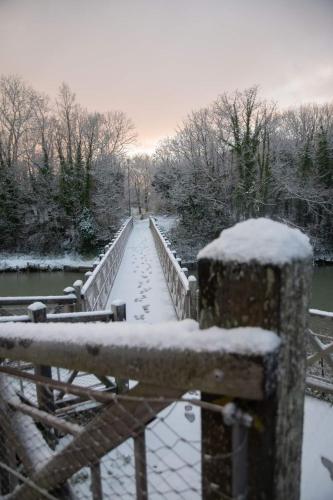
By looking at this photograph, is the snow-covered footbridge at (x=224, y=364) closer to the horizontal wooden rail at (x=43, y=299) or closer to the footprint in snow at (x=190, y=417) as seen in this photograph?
the footprint in snow at (x=190, y=417)

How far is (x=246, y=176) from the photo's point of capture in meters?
26.2

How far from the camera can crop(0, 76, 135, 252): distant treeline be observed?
30781mm

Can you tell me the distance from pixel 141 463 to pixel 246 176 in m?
26.7

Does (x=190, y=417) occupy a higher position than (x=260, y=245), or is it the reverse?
(x=260, y=245)

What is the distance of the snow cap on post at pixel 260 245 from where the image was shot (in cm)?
73

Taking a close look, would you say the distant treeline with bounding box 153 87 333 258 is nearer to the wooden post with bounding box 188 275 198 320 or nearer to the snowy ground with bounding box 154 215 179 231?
the snowy ground with bounding box 154 215 179 231

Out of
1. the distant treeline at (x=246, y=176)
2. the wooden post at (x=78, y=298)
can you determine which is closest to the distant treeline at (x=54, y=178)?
A: the distant treeline at (x=246, y=176)

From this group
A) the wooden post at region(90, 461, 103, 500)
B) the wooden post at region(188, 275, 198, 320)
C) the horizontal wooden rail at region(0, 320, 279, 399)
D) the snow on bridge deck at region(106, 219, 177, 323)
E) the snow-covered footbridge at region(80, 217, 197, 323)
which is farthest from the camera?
the snow on bridge deck at region(106, 219, 177, 323)

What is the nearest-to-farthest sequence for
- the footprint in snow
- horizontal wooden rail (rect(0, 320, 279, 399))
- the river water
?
horizontal wooden rail (rect(0, 320, 279, 399))
the footprint in snow
the river water

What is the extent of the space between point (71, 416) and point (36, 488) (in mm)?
3025

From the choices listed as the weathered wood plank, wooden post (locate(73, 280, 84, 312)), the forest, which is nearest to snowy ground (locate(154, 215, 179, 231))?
the forest

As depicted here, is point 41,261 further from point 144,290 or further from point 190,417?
point 190,417

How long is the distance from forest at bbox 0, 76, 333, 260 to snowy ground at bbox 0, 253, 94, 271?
3.95ft

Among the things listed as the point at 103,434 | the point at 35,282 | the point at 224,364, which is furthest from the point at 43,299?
the point at 35,282
